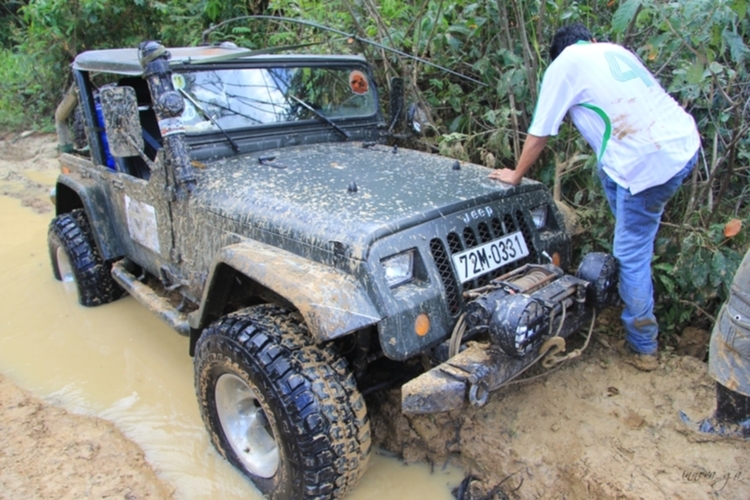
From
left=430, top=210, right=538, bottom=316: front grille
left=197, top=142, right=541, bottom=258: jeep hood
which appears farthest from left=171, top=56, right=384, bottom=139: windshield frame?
left=430, top=210, right=538, bottom=316: front grille

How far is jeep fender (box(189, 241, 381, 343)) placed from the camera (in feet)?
6.55

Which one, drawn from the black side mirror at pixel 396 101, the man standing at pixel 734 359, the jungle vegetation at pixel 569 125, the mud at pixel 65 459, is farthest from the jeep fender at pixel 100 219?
the man standing at pixel 734 359

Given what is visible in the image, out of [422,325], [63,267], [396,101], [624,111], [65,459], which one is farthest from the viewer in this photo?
[63,267]

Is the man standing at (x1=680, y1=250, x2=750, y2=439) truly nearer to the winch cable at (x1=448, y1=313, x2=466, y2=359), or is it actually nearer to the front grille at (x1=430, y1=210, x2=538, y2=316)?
the front grille at (x1=430, y1=210, x2=538, y2=316)

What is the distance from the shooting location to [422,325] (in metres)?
2.21

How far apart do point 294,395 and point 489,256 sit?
1.03 metres

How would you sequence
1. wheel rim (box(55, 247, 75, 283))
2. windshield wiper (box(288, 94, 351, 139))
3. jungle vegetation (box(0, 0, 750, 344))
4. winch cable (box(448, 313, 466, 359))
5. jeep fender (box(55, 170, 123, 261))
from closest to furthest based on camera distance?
1. winch cable (box(448, 313, 466, 359))
2. jungle vegetation (box(0, 0, 750, 344))
3. windshield wiper (box(288, 94, 351, 139))
4. jeep fender (box(55, 170, 123, 261))
5. wheel rim (box(55, 247, 75, 283))

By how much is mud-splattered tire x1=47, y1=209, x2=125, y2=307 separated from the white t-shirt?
10.7 feet

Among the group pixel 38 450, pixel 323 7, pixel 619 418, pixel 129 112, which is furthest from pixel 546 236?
pixel 323 7

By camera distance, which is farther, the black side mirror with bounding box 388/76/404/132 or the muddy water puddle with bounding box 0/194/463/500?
the black side mirror with bounding box 388/76/404/132

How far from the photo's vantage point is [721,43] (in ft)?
9.27

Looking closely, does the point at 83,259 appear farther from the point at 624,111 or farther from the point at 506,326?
the point at 624,111

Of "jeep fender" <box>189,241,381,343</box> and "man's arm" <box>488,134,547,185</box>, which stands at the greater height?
"man's arm" <box>488,134,547,185</box>

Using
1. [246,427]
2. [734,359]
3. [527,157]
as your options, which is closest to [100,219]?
[246,427]
